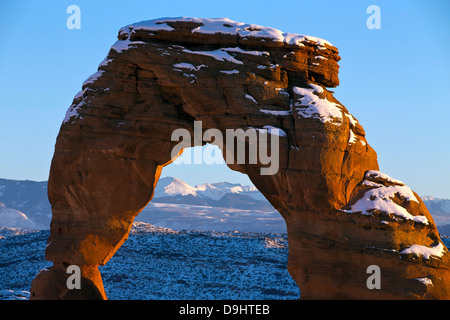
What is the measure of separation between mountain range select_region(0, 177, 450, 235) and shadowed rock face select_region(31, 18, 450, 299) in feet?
214

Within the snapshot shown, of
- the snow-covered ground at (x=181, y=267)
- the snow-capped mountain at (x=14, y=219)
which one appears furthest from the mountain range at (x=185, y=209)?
the snow-covered ground at (x=181, y=267)

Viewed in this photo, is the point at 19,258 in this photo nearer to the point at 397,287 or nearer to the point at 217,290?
the point at 217,290

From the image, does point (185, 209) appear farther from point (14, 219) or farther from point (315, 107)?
point (315, 107)

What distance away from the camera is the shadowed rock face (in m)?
17.5

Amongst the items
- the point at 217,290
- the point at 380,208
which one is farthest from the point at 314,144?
the point at 217,290

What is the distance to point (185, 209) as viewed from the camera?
105750mm

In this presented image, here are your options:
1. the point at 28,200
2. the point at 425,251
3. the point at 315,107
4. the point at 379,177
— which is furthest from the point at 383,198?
the point at 28,200

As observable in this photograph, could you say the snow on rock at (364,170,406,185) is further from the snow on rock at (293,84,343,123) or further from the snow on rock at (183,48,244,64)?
the snow on rock at (183,48,244,64)

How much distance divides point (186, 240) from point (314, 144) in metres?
25.9

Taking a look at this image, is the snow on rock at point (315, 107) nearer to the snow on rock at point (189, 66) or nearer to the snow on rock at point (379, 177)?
the snow on rock at point (379, 177)

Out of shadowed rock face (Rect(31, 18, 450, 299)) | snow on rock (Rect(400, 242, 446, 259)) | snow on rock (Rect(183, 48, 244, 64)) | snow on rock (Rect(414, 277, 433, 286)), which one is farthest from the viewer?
Answer: snow on rock (Rect(183, 48, 244, 64))

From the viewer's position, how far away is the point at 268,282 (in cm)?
3647

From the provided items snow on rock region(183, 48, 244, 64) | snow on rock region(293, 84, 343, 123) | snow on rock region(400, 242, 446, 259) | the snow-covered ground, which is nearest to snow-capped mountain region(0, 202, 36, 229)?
the snow-covered ground

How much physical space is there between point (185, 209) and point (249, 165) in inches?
3458
